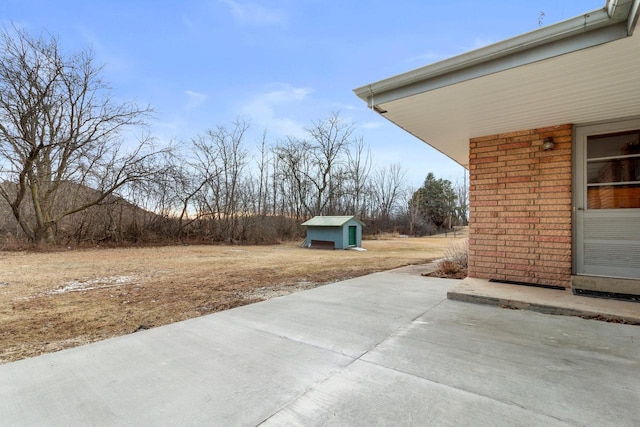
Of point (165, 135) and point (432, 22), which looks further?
point (165, 135)

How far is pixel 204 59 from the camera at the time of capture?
1028 cm

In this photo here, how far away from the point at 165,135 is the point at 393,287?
14.0m

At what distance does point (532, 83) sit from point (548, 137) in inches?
65.6

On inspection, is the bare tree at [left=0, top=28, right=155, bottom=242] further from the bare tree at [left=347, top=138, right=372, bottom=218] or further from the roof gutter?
the bare tree at [left=347, top=138, right=372, bottom=218]

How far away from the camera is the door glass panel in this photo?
370 cm

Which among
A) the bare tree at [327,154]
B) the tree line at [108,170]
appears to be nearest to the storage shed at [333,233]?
the tree line at [108,170]

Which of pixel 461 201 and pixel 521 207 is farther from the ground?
pixel 461 201

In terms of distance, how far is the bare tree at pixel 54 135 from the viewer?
35.3 ft

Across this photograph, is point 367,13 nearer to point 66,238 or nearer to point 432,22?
point 432,22

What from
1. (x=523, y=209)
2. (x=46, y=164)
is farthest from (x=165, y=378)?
(x=46, y=164)

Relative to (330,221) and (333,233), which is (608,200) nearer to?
(333,233)

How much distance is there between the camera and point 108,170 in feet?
43.1

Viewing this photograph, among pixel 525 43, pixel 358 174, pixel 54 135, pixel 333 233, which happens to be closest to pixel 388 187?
pixel 358 174

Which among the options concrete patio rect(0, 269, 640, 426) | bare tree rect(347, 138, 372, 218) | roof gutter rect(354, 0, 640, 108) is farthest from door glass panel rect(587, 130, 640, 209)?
bare tree rect(347, 138, 372, 218)
